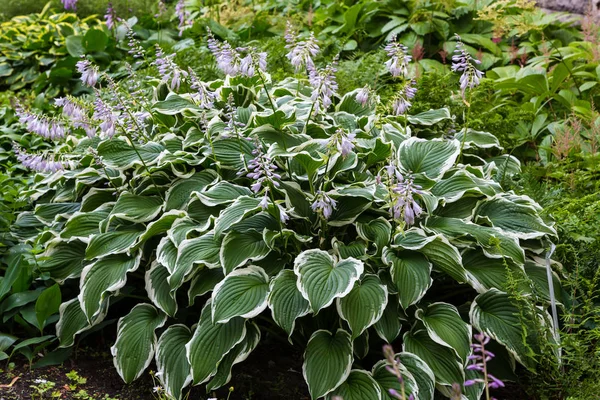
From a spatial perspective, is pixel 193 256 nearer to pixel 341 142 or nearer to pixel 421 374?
pixel 341 142

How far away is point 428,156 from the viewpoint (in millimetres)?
3680

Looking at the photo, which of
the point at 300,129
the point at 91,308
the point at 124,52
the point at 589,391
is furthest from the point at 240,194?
the point at 124,52

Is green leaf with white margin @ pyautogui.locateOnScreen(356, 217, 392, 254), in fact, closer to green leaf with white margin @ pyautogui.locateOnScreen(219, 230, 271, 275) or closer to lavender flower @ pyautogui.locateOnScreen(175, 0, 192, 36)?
green leaf with white margin @ pyautogui.locateOnScreen(219, 230, 271, 275)

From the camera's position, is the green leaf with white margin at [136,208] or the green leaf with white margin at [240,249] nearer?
the green leaf with white margin at [240,249]

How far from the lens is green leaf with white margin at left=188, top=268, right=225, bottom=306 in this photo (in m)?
3.24

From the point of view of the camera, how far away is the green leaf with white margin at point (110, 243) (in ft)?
11.3

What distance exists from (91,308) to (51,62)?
17.4 ft

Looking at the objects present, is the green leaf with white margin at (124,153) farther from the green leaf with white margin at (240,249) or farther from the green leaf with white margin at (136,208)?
the green leaf with white margin at (240,249)

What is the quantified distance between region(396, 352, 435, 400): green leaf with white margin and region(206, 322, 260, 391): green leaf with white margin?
0.64m

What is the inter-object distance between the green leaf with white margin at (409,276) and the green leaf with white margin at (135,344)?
3.71ft

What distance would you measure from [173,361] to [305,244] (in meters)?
0.83

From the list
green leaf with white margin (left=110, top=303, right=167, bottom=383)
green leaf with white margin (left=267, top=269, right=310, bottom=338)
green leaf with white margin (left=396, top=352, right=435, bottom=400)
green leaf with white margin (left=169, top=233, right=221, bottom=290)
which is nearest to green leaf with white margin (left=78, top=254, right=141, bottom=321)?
green leaf with white margin (left=110, top=303, right=167, bottom=383)

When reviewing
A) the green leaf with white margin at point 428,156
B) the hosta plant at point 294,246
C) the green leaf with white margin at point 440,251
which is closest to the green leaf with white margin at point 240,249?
the hosta plant at point 294,246

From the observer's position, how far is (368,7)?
6781 mm
